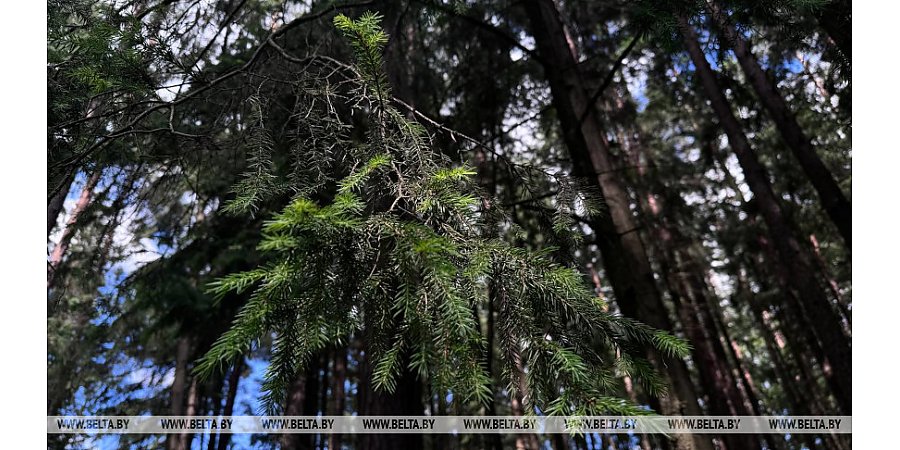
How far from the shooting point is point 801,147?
17.6 ft

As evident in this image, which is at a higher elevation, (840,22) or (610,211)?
(840,22)

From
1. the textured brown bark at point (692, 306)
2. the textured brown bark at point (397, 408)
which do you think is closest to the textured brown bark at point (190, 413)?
the textured brown bark at point (397, 408)

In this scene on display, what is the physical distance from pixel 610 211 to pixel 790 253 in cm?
362

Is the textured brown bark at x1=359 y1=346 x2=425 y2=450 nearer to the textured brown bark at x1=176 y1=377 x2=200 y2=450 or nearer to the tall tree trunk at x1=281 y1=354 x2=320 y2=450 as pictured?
the tall tree trunk at x1=281 y1=354 x2=320 y2=450

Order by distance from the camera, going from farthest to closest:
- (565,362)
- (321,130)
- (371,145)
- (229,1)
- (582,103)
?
1. (582,103)
2. (229,1)
3. (321,130)
4. (371,145)
5. (565,362)

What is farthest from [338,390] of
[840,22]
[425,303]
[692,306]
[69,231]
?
[425,303]

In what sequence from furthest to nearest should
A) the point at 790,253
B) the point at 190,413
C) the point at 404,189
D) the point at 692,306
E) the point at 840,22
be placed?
1. the point at 190,413
2. the point at 692,306
3. the point at 790,253
4. the point at 840,22
5. the point at 404,189

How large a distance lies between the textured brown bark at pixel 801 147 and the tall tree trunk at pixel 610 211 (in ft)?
3.87

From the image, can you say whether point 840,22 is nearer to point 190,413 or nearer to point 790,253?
point 790,253

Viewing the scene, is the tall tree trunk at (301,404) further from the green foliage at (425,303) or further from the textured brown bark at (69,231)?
the green foliage at (425,303)

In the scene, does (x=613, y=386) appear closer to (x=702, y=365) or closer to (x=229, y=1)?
(x=229, y=1)

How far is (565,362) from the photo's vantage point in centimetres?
96

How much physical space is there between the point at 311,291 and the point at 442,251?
0.93ft
